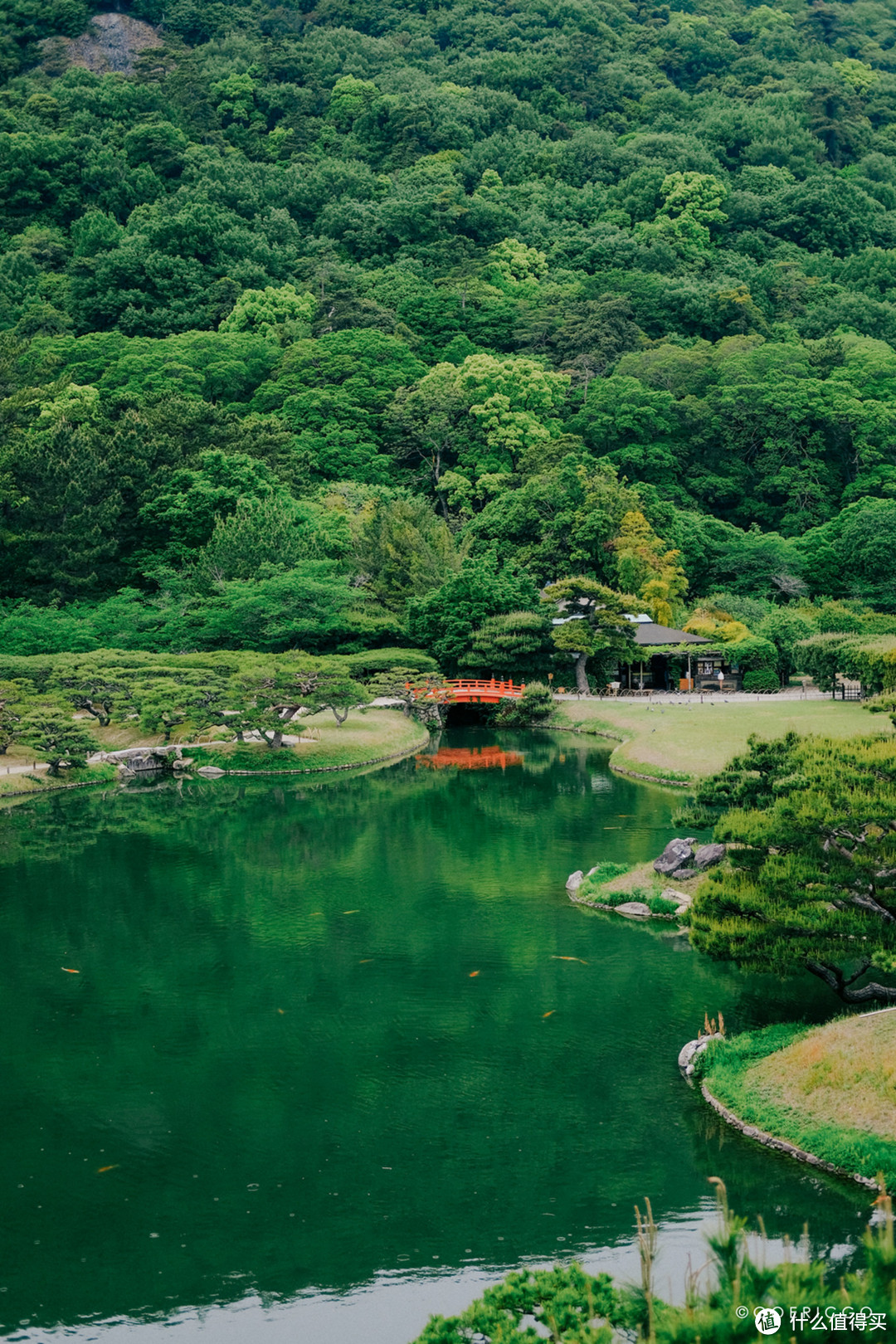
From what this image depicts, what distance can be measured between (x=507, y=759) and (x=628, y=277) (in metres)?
47.7

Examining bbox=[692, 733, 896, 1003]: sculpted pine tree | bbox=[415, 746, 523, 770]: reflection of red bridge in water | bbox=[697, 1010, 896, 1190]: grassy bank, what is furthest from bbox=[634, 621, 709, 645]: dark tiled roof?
bbox=[697, 1010, 896, 1190]: grassy bank

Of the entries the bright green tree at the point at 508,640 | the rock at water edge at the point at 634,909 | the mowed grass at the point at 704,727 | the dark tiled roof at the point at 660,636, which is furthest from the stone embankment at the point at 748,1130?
the dark tiled roof at the point at 660,636

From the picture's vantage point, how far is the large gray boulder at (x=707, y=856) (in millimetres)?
19094

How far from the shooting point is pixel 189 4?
100500mm

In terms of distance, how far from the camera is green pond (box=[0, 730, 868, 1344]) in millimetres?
9250

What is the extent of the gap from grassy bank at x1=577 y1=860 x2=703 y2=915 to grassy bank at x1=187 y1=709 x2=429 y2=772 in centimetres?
1476

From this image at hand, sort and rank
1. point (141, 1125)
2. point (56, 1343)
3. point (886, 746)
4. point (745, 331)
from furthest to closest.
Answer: point (745, 331)
point (886, 746)
point (141, 1125)
point (56, 1343)

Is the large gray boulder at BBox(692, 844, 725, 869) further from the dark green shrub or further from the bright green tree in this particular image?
the dark green shrub

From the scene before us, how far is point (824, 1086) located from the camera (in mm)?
11070

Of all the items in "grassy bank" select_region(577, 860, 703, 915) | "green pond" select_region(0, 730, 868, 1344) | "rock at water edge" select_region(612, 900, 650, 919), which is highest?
"grassy bank" select_region(577, 860, 703, 915)

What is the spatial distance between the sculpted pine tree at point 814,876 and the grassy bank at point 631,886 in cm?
515

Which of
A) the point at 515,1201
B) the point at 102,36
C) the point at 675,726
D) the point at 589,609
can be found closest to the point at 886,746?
the point at 515,1201

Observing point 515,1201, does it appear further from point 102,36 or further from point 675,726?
point 102,36

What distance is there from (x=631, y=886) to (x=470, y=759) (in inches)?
662
